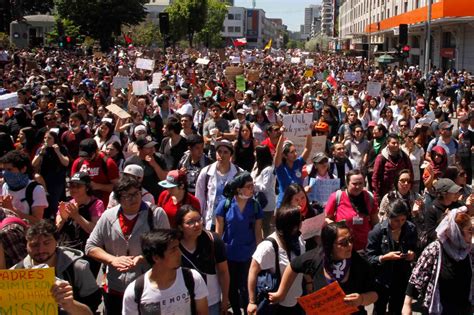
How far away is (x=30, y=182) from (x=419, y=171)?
5191 millimetres

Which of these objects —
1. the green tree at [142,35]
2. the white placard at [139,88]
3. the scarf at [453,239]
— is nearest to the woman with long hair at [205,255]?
the scarf at [453,239]

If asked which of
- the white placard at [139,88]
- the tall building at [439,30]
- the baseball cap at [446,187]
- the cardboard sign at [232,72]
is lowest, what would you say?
the baseball cap at [446,187]

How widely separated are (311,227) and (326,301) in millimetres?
1048

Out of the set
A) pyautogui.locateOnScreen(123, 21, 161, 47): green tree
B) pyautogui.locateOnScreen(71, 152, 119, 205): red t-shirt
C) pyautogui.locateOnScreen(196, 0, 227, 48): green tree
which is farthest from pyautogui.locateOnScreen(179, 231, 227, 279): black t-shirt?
pyautogui.locateOnScreen(196, 0, 227, 48): green tree

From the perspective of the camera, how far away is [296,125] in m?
8.95

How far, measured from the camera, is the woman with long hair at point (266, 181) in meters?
7.03

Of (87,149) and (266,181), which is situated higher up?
(87,149)

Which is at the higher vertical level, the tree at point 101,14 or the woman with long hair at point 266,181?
the tree at point 101,14

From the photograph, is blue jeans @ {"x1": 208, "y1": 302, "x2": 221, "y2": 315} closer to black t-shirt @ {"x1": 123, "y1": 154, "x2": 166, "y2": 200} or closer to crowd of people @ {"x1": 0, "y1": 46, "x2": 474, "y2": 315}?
crowd of people @ {"x1": 0, "y1": 46, "x2": 474, "y2": 315}

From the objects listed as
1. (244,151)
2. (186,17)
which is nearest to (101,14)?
(186,17)

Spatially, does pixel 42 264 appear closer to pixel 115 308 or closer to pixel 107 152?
pixel 115 308

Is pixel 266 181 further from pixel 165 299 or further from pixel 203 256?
pixel 165 299

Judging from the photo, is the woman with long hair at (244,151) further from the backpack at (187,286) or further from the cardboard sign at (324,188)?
the backpack at (187,286)

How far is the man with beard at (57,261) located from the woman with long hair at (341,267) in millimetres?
1374
